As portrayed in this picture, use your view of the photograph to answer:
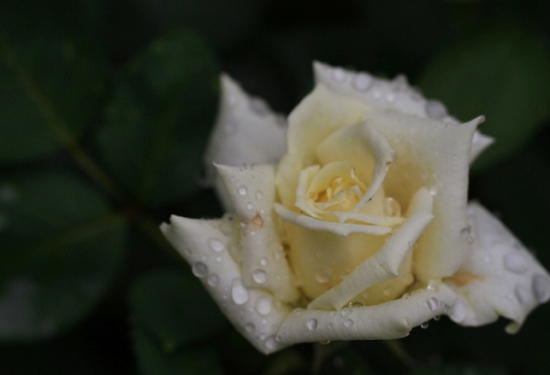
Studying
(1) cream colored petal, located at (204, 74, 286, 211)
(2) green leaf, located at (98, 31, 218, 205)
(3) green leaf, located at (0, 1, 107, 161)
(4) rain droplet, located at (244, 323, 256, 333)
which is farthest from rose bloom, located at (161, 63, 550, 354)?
(3) green leaf, located at (0, 1, 107, 161)

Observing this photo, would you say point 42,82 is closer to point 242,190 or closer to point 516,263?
point 242,190

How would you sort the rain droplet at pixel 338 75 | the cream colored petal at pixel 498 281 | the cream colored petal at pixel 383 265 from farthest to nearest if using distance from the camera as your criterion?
the rain droplet at pixel 338 75 < the cream colored petal at pixel 498 281 < the cream colored petal at pixel 383 265

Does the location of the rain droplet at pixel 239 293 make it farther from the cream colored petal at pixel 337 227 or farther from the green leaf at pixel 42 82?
the green leaf at pixel 42 82

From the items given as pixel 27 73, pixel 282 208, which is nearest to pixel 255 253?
pixel 282 208

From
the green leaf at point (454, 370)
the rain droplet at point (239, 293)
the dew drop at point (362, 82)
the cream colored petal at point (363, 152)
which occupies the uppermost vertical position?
the dew drop at point (362, 82)

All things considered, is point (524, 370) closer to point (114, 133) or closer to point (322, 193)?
point (322, 193)

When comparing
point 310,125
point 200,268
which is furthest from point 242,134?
point 200,268

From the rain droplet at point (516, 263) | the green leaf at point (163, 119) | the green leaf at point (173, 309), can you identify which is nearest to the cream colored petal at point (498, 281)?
the rain droplet at point (516, 263)

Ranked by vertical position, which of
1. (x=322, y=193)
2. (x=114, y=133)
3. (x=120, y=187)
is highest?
(x=322, y=193)
